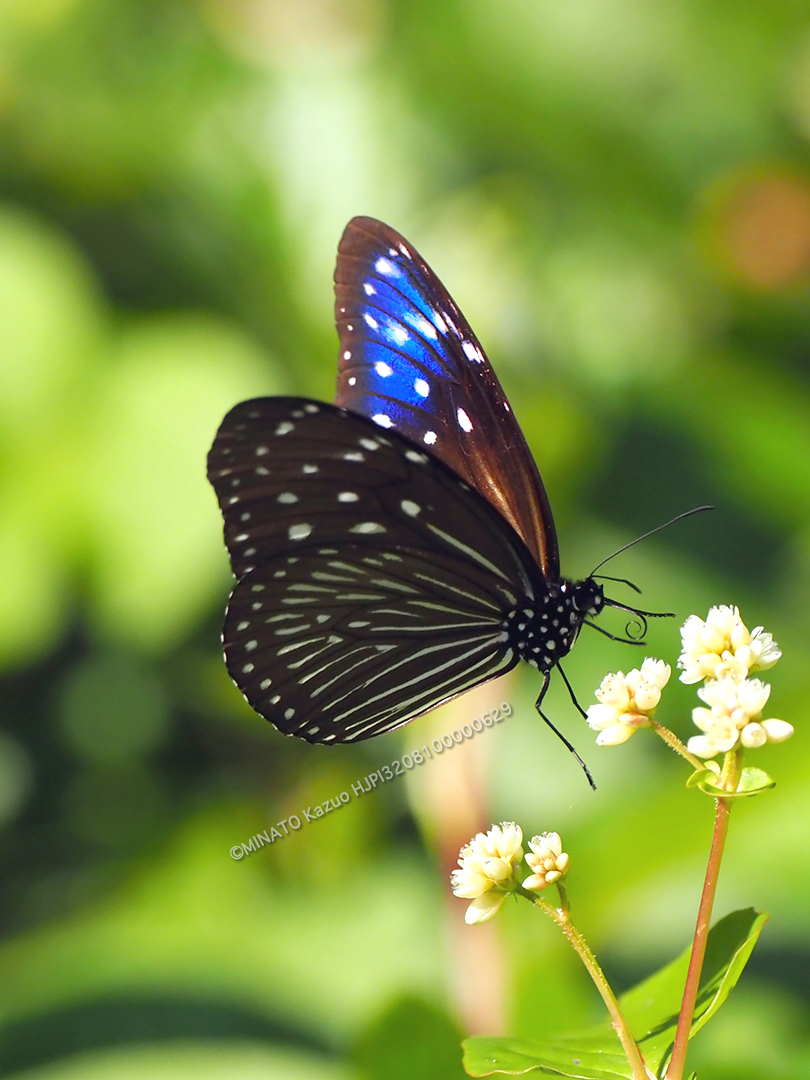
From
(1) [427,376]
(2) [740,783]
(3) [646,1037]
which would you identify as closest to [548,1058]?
(3) [646,1037]

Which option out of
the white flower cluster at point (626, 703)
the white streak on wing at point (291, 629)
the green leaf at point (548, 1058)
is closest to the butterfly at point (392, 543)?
the white streak on wing at point (291, 629)

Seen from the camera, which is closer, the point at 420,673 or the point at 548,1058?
the point at 548,1058

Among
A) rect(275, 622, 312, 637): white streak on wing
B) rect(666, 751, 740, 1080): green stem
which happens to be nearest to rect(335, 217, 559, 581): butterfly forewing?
rect(275, 622, 312, 637): white streak on wing

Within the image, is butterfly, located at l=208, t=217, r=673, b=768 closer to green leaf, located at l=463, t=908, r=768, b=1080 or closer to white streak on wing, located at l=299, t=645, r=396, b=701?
white streak on wing, located at l=299, t=645, r=396, b=701

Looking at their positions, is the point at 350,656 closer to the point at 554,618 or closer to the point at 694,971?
the point at 554,618

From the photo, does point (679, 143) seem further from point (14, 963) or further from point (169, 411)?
point (14, 963)

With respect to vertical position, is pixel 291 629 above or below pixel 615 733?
above

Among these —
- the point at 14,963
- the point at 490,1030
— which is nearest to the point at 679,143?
the point at 490,1030
